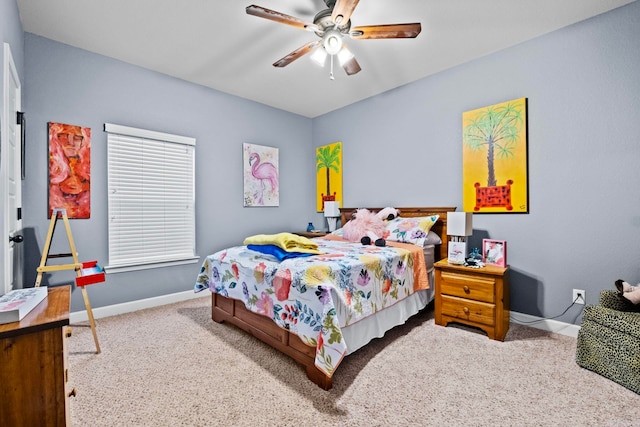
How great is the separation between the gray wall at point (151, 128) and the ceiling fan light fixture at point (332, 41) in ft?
7.07

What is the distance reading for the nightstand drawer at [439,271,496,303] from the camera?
2463 mm

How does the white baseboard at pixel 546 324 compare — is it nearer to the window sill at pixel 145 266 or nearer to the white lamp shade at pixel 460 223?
the white lamp shade at pixel 460 223

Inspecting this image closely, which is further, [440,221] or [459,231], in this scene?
[440,221]

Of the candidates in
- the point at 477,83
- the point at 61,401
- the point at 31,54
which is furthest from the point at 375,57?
the point at 61,401

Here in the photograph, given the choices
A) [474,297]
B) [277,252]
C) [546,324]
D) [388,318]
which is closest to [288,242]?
[277,252]

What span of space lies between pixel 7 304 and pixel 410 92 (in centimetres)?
Answer: 397

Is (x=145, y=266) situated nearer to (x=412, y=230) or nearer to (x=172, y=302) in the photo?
(x=172, y=302)

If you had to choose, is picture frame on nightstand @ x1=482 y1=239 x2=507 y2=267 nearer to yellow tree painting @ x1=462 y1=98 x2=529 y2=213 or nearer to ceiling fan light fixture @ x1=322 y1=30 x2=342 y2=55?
yellow tree painting @ x1=462 y1=98 x2=529 y2=213

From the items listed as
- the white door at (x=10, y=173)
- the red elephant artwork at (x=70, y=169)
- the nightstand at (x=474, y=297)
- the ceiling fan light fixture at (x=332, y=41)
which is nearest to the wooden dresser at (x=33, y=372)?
the white door at (x=10, y=173)

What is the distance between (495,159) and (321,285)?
2.35 metres

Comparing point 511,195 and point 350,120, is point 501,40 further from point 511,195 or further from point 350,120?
point 350,120

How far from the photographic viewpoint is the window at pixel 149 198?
3.08 metres

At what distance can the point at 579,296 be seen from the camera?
250 cm

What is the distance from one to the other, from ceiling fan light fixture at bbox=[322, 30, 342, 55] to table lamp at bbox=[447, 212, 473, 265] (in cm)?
187
